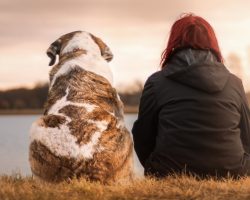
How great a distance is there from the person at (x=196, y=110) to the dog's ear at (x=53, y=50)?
231 centimetres

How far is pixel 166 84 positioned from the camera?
25.6 ft

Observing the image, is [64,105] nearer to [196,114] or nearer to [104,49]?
[196,114]

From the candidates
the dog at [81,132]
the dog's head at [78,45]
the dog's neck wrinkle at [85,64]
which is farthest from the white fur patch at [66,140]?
the dog's head at [78,45]

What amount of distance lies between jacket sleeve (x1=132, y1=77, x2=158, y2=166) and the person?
0.04 feet

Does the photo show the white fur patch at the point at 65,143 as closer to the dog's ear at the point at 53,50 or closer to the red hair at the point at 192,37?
the red hair at the point at 192,37

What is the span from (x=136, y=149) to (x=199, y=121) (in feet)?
3.88

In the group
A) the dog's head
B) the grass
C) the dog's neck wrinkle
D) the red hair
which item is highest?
the red hair

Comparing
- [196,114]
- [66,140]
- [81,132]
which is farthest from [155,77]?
[66,140]

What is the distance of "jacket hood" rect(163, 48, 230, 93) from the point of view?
7605mm

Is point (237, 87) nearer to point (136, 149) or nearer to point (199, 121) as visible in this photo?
point (199, 121)

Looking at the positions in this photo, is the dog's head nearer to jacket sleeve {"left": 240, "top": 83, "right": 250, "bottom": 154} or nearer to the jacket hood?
the jacket hood

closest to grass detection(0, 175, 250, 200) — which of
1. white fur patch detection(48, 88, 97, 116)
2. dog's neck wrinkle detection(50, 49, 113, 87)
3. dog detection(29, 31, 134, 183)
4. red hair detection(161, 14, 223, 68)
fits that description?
dog detection(29, 31, 134, 183)

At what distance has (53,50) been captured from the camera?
975 centimetres

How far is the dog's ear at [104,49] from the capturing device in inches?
379
